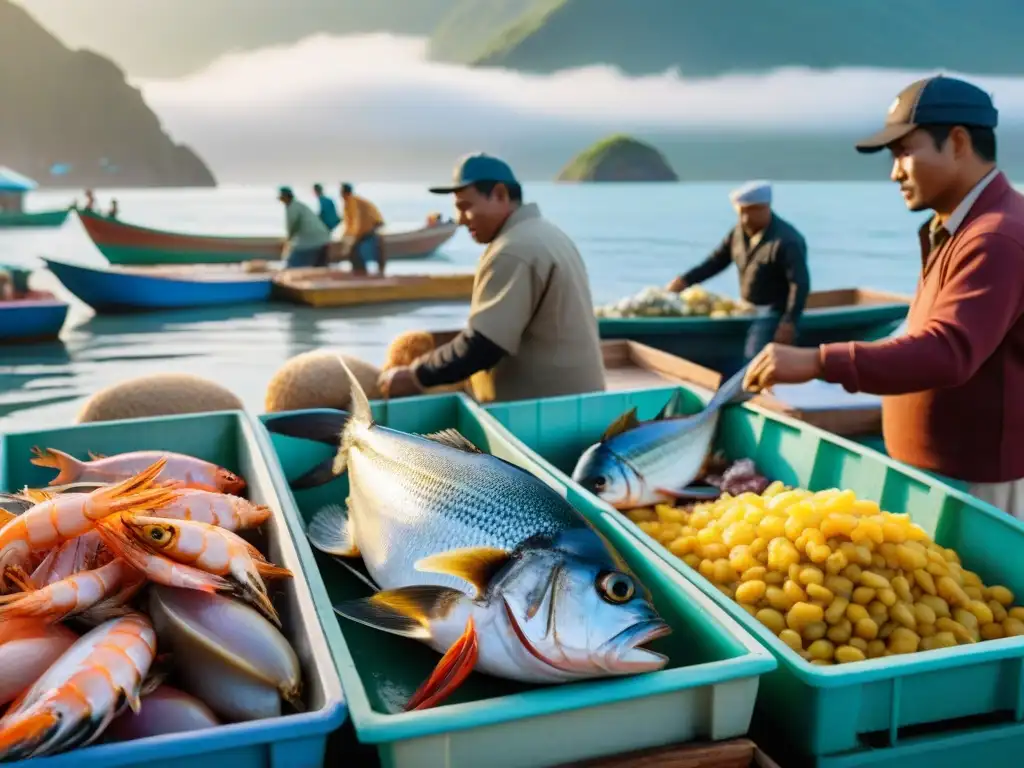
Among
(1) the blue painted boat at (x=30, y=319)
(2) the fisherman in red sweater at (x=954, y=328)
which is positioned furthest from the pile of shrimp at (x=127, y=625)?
(1) the blue painted boat at (x=30, y=319)

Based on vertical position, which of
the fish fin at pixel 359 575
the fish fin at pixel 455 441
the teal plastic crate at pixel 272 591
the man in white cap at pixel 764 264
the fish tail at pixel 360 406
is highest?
the man in white cap at pixel 764 264

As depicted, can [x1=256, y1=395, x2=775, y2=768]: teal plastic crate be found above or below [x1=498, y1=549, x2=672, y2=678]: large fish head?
below

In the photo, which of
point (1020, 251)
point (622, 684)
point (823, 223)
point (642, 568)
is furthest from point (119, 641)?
A: point (823, 223)

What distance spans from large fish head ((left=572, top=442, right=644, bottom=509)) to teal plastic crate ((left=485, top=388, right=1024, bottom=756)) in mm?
262

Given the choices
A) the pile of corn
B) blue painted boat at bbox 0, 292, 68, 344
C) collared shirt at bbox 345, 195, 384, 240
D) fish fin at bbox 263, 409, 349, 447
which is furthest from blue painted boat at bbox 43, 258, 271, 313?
the pile of corn

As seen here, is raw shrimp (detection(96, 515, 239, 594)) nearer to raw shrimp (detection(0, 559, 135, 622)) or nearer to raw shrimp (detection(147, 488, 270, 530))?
raw shrimp (detection(0, 559, 135, 622))

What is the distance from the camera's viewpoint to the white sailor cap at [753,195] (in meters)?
7.04

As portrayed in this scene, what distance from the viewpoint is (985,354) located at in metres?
2.77

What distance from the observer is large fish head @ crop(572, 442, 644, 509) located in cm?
310

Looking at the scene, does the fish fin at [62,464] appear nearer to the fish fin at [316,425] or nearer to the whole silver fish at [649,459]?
the fish fin at [316,425]

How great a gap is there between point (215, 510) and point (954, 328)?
2.28 metres

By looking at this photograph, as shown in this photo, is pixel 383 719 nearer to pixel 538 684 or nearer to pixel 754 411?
pixel 538 684

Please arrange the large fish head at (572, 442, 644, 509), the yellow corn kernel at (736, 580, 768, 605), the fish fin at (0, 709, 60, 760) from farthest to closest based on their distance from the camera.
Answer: the large fish head at (572, 442, 644, 509) → the yellow corn kernel at (736, 580, 768, 605) → the fish fin at (0, 709, 60, 760)

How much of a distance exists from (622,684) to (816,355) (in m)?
1.60
